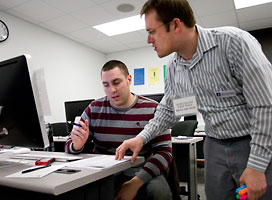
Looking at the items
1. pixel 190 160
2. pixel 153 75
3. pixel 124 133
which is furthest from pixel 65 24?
pixel 124 133

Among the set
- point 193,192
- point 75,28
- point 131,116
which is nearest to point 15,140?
point 131,116

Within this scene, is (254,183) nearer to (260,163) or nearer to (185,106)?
(260,163)

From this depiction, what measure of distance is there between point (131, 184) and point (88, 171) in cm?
32

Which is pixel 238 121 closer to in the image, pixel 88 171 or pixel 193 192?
pixel 88 171

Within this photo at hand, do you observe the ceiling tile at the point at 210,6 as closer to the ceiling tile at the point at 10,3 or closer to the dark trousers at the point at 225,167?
the ceiling tile at the point at 10,3

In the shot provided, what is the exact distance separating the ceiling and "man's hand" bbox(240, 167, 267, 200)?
9.56 ft

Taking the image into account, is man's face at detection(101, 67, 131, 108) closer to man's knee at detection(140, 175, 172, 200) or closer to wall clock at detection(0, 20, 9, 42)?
man's knee at detection(140, 175, 172, 200)

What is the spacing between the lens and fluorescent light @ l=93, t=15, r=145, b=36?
3816 mm

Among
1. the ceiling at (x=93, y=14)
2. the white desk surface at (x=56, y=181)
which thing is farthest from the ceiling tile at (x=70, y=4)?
the white desk surface at (x=56, y=181)

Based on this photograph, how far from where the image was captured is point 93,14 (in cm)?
351

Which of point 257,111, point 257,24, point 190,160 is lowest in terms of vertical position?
point 190,160

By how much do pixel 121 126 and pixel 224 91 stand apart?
63 centimetres

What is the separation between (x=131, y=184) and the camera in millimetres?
974

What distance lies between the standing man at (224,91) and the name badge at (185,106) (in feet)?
0.06
